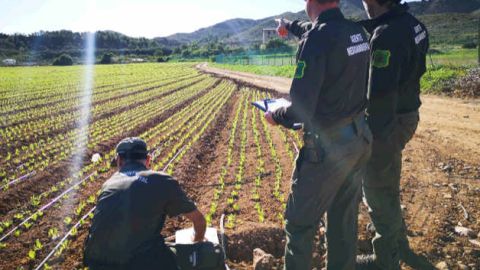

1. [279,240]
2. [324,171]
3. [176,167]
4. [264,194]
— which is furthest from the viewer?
[176,167]

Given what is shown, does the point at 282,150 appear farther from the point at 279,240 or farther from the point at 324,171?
the point at 324,171

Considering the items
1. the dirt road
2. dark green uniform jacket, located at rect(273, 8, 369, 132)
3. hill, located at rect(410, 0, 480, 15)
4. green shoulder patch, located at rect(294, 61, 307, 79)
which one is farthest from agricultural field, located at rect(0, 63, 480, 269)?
Result: hill, located at rect(410, 0, 480, 15)

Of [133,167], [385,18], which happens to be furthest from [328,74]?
[133,167]

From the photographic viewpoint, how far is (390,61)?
121 inches

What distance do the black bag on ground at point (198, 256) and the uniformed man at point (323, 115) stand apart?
1.78 feet

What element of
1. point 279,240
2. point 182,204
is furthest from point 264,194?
point 182,204

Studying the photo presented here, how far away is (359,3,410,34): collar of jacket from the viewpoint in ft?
10.3

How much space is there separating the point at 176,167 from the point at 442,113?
768 cm

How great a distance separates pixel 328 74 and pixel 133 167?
1454 millimetres

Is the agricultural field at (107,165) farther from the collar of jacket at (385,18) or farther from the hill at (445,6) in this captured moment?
the hill at (445,6)

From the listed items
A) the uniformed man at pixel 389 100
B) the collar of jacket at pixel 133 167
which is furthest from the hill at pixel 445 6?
the collar of jacket at pixel 133 167

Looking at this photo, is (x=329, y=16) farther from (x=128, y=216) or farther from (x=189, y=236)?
(x=189, y=236)

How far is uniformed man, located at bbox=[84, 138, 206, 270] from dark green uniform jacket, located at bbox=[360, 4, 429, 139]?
1579mm

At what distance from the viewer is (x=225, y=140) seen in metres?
10.2
